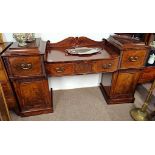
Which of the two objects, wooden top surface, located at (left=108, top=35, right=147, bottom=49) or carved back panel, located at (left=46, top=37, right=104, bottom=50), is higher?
wooden top surface, located at (left=108, top=35, right=147, bottom=49)

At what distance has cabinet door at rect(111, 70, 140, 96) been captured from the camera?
159cm

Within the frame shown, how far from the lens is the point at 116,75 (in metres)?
1.59

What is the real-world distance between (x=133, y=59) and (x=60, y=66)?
789mm

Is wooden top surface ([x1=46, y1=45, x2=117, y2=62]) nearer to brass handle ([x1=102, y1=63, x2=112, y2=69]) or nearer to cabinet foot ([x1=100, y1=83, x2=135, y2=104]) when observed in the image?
brass handle ([x1=102, y1=63, x2=112, y2=69])

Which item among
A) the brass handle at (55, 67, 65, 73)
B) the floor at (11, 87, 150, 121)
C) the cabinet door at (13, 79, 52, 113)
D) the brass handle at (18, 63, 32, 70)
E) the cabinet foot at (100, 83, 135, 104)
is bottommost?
the floor at (11, 87, 150, 121)

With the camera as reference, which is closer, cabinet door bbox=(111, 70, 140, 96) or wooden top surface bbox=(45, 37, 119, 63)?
wooden top surface bbox=(45, 37, 119, 63)

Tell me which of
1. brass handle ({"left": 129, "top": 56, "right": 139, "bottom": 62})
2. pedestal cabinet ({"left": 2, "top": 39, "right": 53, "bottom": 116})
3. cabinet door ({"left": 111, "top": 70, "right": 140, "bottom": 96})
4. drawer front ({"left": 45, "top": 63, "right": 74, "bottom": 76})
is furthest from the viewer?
cabinet door ({"left": 111, "top": 70, "right": 140, "bottom": 96})

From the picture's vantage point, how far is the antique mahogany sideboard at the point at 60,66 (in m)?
1.25

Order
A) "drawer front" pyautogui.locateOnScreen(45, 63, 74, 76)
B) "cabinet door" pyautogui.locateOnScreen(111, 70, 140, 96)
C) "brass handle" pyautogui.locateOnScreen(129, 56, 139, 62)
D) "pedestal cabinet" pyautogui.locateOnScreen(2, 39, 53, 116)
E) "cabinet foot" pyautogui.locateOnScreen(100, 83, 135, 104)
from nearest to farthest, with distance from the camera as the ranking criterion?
"pedestal cabinet" pyautogui.locateOnScreen(2, 39, 53, 116)
"drawer front" pyautogui.locateOnScreen(45, 63, 74, 76)
"brass handle" pyautogui.locateOnScreen(129, 56, 139, 62)
"cabinet door" pyautogui.locateOnScreen(111, 70, 140, 96)
"cabinet foot" pyautogui.locateOnScreen(100, 83, 135, 104)

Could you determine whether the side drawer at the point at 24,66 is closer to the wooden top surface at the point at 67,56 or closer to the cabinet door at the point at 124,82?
the wooden top surface at the point at 67,56

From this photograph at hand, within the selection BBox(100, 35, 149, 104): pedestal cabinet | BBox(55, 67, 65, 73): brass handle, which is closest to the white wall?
BBox(100, 35, 149, 104): pedestal cabinet

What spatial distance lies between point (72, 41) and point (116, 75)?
0.66 meters
